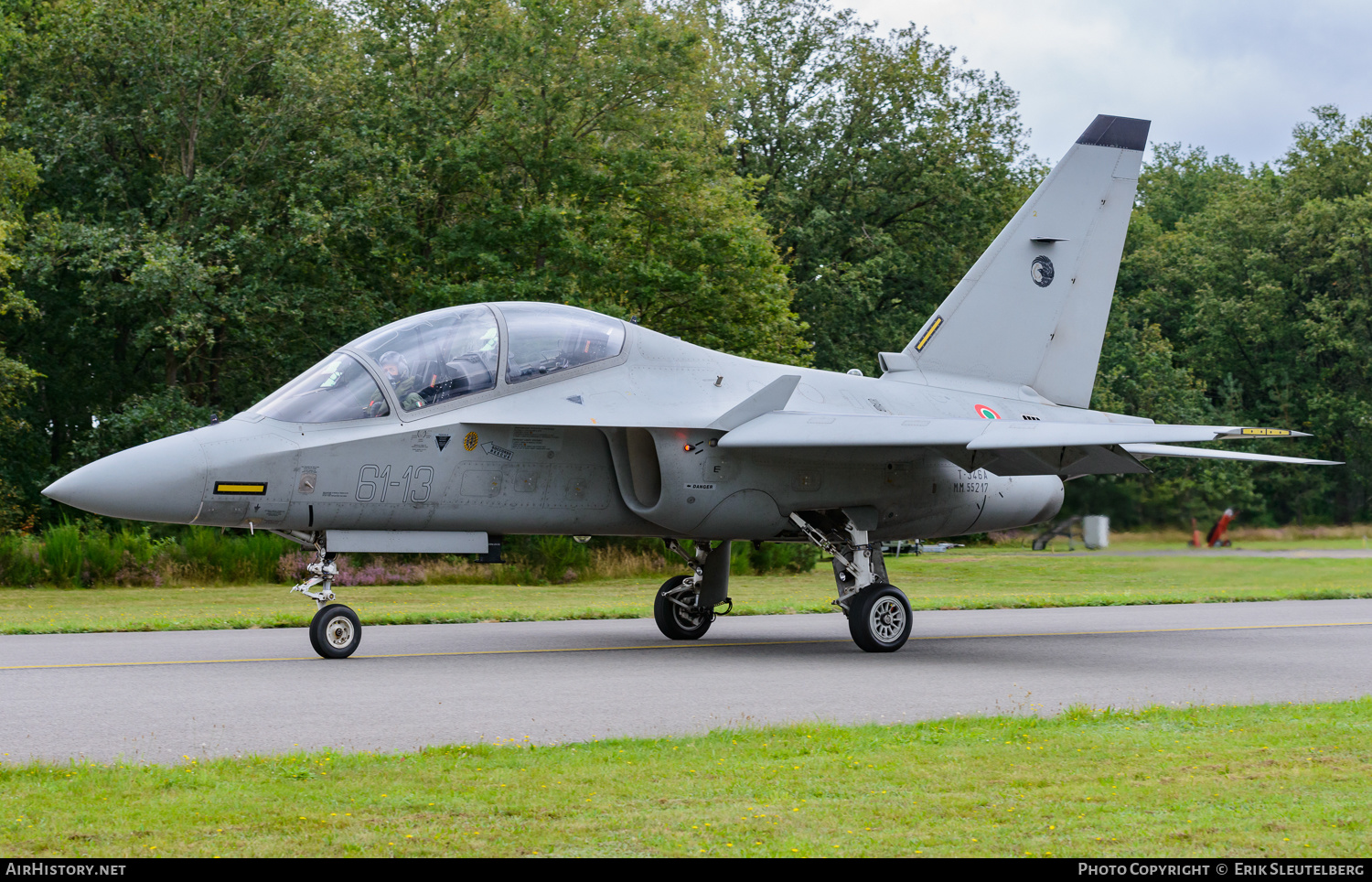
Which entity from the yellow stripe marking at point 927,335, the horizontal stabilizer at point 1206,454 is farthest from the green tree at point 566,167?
the horizontal stabilizer at point 1206,454

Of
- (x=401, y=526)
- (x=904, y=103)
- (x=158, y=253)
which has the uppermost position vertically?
(x=904, y=103)

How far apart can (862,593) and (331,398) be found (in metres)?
5.35

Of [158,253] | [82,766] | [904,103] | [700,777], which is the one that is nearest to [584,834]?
[700,777]

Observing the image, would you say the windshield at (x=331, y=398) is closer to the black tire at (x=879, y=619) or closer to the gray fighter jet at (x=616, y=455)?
the gray fighter jet at (x=616, y=455)

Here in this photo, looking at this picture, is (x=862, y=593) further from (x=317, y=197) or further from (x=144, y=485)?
(x=317, y=197)

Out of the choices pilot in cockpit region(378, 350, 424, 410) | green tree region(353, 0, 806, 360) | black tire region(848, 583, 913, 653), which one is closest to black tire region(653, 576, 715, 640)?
black tire region(848, 583, 913, 653)

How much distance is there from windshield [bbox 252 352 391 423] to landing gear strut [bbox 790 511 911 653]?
4.36 meters

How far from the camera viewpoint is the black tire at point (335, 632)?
1145 cm

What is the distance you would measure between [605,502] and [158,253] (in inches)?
763

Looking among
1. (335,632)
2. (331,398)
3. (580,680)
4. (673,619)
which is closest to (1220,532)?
(673,619)

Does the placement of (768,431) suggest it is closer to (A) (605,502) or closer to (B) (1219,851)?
(A) (605,502)

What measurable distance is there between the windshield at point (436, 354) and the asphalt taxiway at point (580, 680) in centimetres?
232

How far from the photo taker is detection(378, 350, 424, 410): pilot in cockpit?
449 inches

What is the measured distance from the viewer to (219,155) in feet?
106
